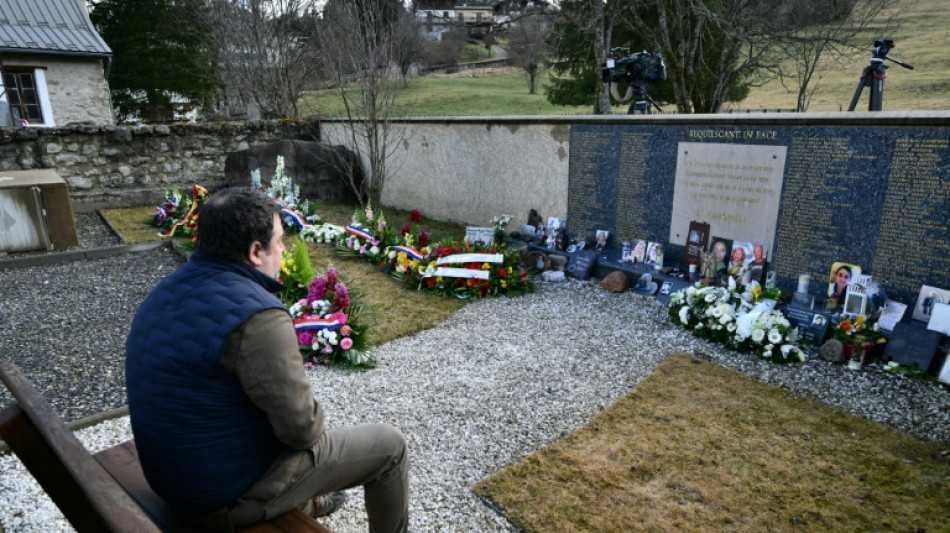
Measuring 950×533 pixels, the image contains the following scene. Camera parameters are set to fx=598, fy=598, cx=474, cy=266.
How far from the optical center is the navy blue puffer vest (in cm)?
171

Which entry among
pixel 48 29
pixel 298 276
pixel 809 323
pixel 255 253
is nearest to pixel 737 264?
pixel 809 323

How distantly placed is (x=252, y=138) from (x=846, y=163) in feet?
37.5

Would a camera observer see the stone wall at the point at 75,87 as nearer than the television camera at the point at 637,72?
No

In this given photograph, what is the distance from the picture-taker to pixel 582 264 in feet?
21.8

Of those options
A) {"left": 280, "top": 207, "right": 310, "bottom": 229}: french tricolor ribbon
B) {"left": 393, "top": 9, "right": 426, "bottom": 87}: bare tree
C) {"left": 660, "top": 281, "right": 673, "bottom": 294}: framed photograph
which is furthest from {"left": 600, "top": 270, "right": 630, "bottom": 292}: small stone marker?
{"left": 280, "top": 207, "right": 310, "bottom": 229}: french tricolor ribbon

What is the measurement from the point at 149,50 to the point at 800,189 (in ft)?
83.5

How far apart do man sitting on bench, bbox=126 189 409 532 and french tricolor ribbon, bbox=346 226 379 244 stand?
5.58m

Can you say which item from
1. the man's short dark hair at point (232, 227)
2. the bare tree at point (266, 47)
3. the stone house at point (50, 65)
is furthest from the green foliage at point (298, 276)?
the stone house at point (50, 65)

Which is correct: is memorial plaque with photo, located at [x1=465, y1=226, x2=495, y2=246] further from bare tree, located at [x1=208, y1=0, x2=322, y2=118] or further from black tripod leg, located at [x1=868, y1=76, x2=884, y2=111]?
bare tree, located at [x1=208, y1=0, x2=322, y2=118]

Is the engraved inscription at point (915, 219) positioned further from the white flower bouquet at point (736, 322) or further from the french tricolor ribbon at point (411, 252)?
the french tricolor ribbon at point (411, 252)

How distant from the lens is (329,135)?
43.3 ft

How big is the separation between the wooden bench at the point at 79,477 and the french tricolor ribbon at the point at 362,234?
5341 mm

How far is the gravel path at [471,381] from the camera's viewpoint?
10.3 ft

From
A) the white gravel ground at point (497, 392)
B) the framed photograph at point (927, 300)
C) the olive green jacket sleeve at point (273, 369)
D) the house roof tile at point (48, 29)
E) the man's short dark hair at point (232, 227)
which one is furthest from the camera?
the house roof tile at point (48, 29)
